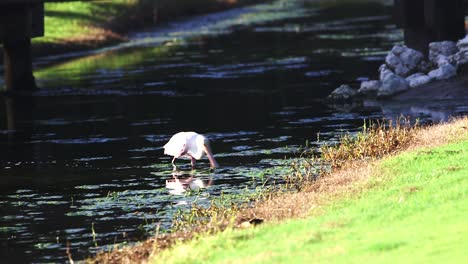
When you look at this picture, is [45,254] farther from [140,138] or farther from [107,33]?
[107,33]

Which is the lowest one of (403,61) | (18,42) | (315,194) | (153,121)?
(153,121)

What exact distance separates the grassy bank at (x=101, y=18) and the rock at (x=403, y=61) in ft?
67.2

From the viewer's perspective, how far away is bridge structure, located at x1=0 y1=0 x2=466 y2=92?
38.8 m

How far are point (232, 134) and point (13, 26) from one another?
14.7 metres

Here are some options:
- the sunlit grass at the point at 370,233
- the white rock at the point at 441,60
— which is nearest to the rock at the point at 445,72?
the white rock at the point at 441,60

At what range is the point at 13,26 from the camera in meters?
39.8

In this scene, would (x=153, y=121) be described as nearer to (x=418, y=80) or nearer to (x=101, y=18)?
(x=418, y=80)

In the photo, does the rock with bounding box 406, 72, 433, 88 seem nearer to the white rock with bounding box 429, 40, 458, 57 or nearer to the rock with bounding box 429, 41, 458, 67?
the rock with bounding box 429, 41, 458, 67

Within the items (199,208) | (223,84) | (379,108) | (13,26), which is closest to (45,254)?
(199,208)

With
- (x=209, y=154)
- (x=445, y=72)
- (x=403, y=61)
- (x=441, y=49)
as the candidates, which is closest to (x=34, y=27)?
(x=403, y=61)

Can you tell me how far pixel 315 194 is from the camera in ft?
50.8

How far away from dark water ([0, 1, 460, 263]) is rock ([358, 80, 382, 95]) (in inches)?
45.3

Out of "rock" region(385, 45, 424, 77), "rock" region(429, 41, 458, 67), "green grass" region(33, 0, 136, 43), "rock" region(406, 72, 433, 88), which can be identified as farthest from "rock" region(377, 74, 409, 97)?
"green grass" region(33, 0, 136, 43)

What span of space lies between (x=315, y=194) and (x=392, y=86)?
55.5 feet
